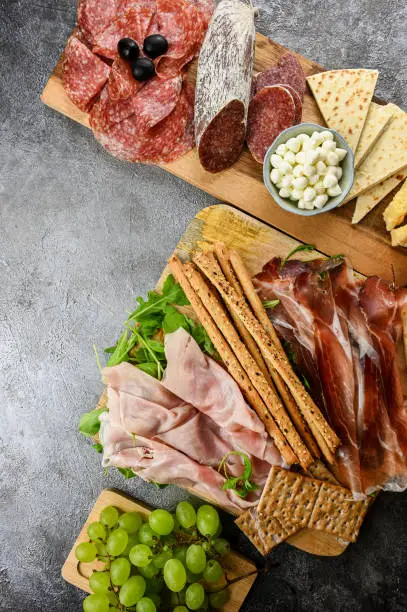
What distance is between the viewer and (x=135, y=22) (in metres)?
2.20

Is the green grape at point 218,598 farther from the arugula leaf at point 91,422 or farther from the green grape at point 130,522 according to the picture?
the arugula leaf at point 91,422

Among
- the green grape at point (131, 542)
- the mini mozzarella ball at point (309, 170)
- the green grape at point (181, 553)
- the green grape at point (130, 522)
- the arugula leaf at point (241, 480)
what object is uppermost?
the mini mozzarella ball at point (309, 170)

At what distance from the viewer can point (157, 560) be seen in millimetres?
2070

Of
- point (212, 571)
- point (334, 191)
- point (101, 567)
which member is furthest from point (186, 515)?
point (334, 191)

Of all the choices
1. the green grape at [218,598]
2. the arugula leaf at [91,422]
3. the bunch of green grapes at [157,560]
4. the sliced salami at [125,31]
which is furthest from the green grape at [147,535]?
the sliced salami at [125,31]

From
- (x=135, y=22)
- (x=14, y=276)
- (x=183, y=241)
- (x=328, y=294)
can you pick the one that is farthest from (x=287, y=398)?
(x=135, y=22)

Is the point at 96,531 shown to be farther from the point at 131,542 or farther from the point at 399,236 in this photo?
the point at 399,236

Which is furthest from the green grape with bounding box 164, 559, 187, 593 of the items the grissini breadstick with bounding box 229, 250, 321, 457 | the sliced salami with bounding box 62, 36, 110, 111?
the sliced salami with bounding box 62, 36, 110, 111

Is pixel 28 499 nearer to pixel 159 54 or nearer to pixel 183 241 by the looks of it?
pixel 183 241

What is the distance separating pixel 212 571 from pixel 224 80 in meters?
1.86

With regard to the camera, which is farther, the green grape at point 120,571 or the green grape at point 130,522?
the green grape at point 130,522

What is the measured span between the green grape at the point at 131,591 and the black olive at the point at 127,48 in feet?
6.52

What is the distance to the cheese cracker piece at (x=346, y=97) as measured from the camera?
84.7 inches

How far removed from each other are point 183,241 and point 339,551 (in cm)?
138
